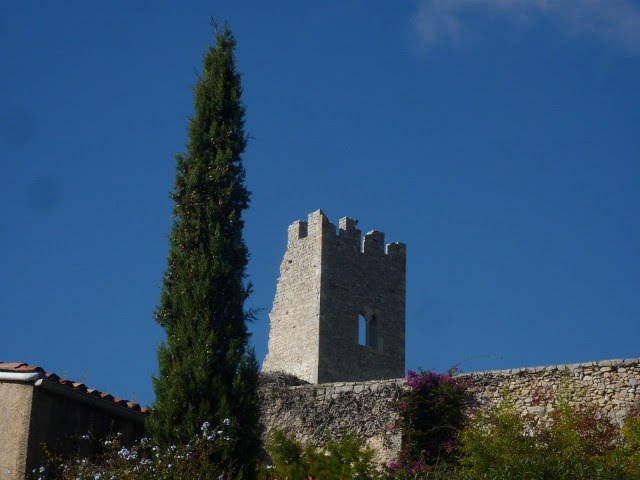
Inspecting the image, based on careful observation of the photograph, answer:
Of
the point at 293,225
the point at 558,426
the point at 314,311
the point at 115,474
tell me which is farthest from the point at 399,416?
the point at 293,225

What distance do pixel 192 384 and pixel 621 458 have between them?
17.3 feet

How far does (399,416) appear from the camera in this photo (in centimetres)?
1870

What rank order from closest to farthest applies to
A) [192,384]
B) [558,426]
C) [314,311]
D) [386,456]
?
[192,384] < [558,426] < [386,456] < [314,311]

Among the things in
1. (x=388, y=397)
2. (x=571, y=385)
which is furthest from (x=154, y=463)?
(x=571, y=385)

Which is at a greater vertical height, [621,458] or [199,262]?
[199,262]

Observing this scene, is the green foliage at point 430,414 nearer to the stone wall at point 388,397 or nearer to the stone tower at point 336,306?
the stone wall at point 388,397

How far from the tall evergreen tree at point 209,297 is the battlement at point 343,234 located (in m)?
14.7

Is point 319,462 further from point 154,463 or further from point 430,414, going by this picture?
point 154,463

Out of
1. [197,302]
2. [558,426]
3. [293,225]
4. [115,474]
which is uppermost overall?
[293,225]

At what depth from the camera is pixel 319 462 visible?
16547 millimetres

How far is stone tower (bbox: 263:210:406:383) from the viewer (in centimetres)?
3023

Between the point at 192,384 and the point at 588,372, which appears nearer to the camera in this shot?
the point at 192,384

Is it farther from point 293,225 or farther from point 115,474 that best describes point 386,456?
point 293,225

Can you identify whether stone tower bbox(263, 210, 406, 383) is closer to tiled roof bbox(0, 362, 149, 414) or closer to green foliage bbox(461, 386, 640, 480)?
green foliage bbox(461, 386, 640, 480)
